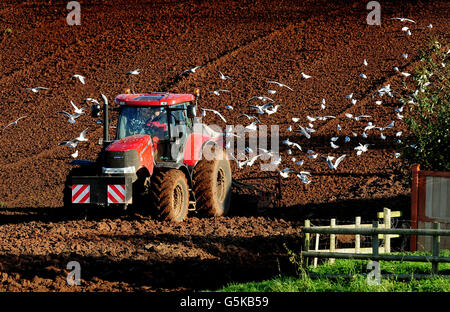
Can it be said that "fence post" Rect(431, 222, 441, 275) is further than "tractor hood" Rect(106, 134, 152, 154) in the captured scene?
No

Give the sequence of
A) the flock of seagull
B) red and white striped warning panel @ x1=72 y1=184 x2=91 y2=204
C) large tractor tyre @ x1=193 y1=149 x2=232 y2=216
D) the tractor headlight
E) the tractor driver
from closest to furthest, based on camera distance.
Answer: red and white striped warning panel @ x1=72 y1=184 x2=91 y2=204
the tractor headlight
the tractor driver
large tractor tyre @ x1=193 y1=149 x2=232 y2=216
the flock of seagull

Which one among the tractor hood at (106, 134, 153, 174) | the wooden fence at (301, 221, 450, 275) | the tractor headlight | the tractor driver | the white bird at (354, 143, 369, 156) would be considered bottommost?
the wooden fence at (301, 221, 450, 275)

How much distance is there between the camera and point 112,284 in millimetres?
8875

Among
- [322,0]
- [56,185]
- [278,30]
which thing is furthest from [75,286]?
[322,0]

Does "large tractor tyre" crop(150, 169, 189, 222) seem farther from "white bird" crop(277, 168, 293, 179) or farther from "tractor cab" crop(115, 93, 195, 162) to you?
"white bird" crop(277, 168, 293, 179)

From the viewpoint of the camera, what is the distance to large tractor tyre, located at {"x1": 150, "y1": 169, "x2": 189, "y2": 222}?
11.8 m

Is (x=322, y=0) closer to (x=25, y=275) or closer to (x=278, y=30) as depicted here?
(x=278, y=30)

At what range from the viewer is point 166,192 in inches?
463

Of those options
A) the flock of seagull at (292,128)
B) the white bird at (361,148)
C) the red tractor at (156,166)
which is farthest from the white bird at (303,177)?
the red tractor at (156,166)

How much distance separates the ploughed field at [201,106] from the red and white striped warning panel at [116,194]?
1.89 feet

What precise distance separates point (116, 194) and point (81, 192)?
696 mm

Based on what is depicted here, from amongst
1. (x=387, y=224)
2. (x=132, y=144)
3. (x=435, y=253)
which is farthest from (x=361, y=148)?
(x=435, y=253)

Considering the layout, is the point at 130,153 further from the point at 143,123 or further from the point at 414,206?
the point at 414,206

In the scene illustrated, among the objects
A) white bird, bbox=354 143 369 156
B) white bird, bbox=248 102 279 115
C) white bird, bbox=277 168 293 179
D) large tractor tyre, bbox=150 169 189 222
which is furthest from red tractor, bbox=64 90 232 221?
white bird, bbox=248 102 279 115
